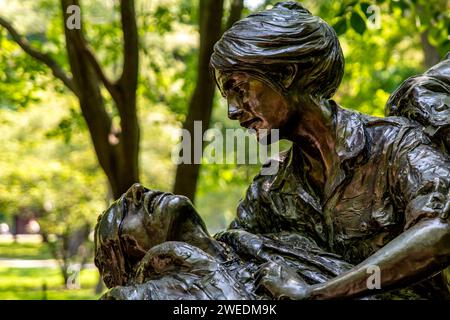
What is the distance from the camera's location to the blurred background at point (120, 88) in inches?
292

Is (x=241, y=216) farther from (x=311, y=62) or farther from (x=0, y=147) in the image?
(x=0, y=147)

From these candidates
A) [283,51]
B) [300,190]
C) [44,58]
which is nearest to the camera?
[283,51]

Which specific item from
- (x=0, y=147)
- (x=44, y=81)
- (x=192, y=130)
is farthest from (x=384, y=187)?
(x=0, y=147)

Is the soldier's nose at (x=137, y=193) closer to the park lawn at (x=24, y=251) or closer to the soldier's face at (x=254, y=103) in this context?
the soldier's face at (x=254, y=103)

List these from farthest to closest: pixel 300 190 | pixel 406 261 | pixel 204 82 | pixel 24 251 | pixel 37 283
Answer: pixel 24 251 < pixel 37 283 < pixel 204 82 < pixel 300 190 < pixel 406 261

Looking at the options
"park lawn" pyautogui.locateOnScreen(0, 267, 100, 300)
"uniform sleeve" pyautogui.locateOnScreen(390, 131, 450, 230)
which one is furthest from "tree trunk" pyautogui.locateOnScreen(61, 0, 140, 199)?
"park lawn" pyautogui.locateOnScreen(0, 267, 100, 300)

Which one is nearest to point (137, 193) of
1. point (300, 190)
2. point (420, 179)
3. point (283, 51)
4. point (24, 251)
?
point (300, 190)

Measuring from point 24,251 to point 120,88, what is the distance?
25.2m

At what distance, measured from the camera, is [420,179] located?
8.43 feet

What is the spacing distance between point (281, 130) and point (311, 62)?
0.93ft

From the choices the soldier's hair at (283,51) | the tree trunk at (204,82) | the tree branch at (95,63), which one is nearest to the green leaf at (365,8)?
the tree trunk at (204,82)

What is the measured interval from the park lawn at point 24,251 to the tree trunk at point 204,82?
2188 cm

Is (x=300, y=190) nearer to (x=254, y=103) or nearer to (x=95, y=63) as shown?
(x=254, y=103)

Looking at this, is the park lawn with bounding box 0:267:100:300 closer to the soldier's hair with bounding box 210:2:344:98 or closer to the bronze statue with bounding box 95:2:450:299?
the bronze statue with bounding box 95:2:450:299
